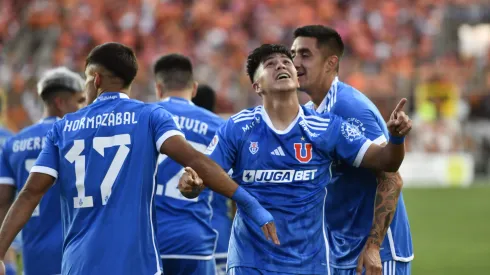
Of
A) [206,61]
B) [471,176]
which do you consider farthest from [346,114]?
[471,176]

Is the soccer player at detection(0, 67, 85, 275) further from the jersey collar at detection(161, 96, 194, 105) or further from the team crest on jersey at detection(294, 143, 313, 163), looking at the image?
the team crest on jersey at detection(294, 143, 313, 163)

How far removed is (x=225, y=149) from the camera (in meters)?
5.65

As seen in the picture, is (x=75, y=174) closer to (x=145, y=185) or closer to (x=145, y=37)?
(x=145, y=185)

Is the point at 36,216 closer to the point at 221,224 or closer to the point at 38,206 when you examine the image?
the point at 38,206

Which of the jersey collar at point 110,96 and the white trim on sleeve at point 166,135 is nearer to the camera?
the white trim on sleeve at point 166,135

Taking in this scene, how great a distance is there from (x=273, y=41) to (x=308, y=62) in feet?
56.8

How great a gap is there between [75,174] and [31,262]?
178 centimetres

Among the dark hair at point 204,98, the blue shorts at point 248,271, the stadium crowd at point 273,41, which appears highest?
the stadium crowd at point 273,41

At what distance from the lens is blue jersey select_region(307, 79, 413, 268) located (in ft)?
19.6

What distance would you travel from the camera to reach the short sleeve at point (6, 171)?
23.0 feet

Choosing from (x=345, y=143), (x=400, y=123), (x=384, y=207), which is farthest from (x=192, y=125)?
(x=400, y=123)

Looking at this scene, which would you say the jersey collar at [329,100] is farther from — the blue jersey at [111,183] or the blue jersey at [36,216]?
the blue jersey at [36,216]

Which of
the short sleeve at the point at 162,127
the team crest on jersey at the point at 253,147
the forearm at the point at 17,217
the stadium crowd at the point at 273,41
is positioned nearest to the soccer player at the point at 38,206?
the forearm at the point at 17,217

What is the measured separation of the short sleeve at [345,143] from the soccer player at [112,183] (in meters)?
0.63
